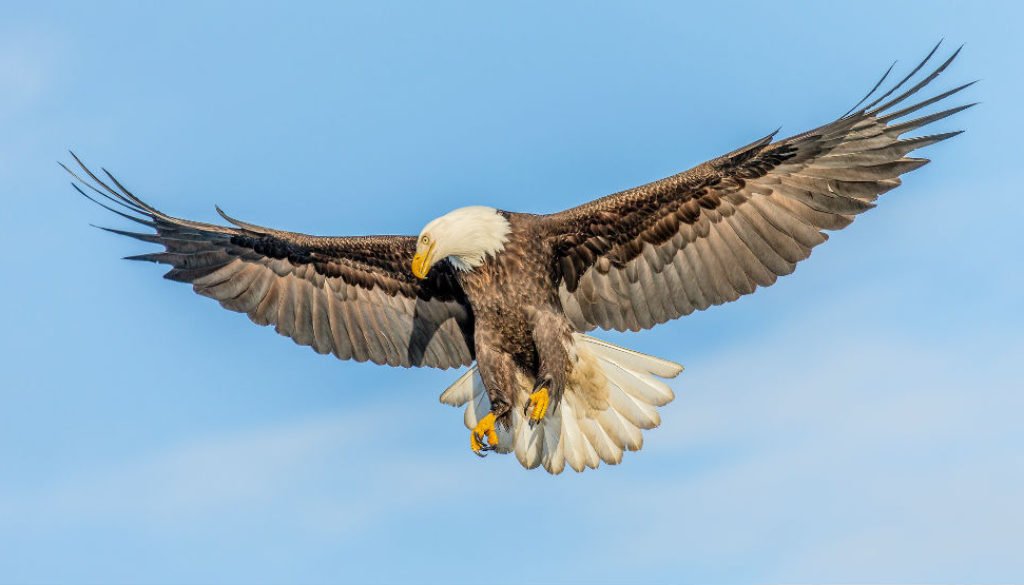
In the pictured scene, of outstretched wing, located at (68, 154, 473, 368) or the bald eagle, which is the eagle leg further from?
outstretched wing, located at (68, 154, 473, 368)

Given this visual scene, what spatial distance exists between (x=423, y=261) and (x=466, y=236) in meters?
0.34

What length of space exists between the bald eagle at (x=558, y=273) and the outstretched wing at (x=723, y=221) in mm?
10

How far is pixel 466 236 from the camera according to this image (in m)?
10.8

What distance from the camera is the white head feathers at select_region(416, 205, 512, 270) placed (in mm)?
10797

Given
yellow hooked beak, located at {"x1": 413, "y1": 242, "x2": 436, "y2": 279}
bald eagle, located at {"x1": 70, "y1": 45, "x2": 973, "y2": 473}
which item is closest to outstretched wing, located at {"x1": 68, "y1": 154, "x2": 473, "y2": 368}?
bald eagle, located at {"x1": 70, "y1": 45, "x2": 973, "y2": 473}

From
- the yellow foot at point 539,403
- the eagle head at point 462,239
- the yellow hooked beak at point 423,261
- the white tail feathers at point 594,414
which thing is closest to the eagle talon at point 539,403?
the yellow foot at point 539,403

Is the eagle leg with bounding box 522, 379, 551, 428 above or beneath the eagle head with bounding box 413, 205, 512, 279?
beneath

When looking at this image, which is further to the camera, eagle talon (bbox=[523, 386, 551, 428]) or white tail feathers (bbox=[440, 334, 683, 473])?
white tail feathers (bbox=[440, 334, 683, 473])

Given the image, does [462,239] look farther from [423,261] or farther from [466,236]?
[423,261]

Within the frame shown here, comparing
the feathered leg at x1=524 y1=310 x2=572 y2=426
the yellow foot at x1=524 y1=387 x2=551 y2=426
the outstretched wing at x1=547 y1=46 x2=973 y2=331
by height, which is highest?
the outstretched wing at x1=547 y1=46 x2=973 y2=331

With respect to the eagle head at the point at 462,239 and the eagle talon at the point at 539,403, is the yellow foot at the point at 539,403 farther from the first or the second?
the eagle head at the point at 462,239

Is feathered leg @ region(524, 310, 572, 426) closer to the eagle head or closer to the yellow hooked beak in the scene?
the eagle head

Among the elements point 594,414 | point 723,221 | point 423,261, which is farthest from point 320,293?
point 723,221

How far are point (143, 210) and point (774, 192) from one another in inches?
185
